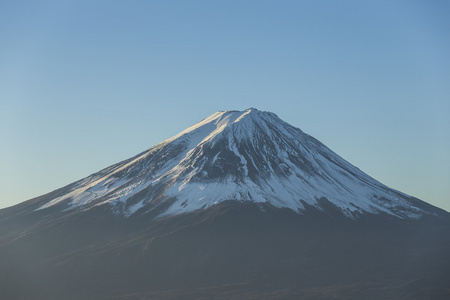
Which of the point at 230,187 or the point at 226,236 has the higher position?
the point at 230,187

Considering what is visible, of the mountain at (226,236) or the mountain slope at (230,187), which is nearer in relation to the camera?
the mountain at (226,236)

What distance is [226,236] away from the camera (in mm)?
151375

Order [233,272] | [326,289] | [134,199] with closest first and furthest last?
[326,289] < [233,272] < [134,199]

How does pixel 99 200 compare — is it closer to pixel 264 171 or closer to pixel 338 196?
pixel 264 171

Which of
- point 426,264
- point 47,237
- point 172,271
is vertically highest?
point 47,237

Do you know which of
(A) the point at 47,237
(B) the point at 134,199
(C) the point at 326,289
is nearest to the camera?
(C) the point at 326,289

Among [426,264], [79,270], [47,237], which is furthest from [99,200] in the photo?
[426,264]

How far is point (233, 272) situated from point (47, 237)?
51560 millimetres

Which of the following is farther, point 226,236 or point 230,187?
point 230,187

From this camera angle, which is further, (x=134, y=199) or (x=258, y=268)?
(x=134, y=199)

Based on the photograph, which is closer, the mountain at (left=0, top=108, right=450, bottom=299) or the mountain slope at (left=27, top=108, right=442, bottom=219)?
the mountain at (left=0, top=108, right=450, bottom=299)

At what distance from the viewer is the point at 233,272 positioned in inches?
5389

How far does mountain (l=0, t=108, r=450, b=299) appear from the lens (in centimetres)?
13150

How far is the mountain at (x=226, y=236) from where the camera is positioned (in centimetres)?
13150
